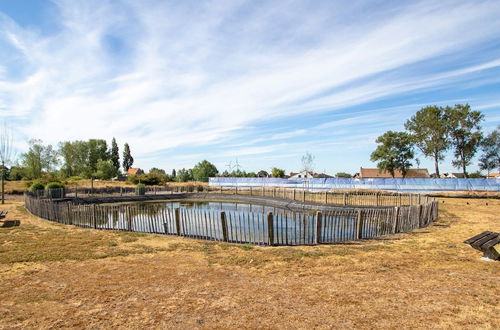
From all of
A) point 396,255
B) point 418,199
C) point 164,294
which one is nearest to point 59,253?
point 164,294

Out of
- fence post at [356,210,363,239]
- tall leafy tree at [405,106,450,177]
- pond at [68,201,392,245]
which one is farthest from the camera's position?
A: tall leafy tree at [405,106,450,177]

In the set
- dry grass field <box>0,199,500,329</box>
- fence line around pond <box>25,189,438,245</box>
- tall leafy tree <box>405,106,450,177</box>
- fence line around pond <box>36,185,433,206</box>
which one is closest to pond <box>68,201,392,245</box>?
fence line around pond <box>25,189,438,245</box>

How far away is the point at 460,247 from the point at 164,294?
976 centimetres

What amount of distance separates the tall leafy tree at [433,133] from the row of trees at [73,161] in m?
66.2

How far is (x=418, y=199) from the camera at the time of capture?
21.9 meters

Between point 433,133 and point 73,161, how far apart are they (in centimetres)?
8883

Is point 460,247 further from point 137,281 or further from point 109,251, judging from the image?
point 109,251

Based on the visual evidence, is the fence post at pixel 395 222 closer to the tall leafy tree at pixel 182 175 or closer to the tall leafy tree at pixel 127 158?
the tall leafy tree at pixel 182 175

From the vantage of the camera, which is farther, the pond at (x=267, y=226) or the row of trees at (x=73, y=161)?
the row of trees at (x=73, y=161)

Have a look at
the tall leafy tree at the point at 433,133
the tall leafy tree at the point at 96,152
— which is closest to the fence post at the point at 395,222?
the tall leafy tree at the point at 433,133

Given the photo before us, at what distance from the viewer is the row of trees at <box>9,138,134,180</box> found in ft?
216

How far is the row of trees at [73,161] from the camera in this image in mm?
65875

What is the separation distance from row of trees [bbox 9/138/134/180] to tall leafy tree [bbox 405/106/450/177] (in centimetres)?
6618

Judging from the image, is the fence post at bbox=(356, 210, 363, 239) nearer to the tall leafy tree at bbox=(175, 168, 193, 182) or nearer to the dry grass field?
the dry grass field
